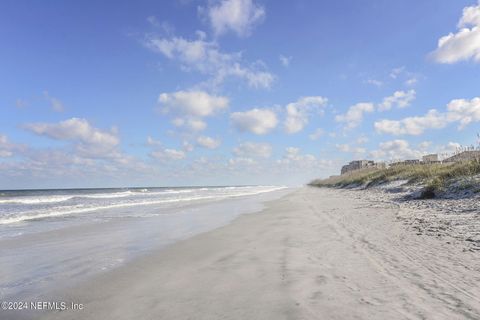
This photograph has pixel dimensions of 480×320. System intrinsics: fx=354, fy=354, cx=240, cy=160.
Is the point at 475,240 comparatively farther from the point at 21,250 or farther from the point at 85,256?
the point at 21,250

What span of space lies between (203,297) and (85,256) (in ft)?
13.4

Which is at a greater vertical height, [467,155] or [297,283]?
[467,155]

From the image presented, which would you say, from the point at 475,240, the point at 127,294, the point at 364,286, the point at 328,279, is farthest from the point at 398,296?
the point at 475,240

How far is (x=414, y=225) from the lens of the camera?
359 inches

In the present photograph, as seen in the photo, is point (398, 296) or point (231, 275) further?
point (231, 275)

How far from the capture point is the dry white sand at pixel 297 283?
3697 millimetres

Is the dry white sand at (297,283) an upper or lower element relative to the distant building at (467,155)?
lower

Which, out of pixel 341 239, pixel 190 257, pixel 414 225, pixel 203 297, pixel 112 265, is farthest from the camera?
pixel 414 225

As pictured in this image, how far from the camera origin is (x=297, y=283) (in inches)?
183

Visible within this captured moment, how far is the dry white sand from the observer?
370cm

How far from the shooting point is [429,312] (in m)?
3.46

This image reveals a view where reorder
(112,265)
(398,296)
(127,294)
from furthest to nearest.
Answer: (112,265) < (127,294) < (398,296)

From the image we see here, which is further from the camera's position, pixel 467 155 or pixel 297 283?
pixel 467 155

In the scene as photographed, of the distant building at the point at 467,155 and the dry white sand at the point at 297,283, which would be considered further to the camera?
the distant building at the point at 467,155
